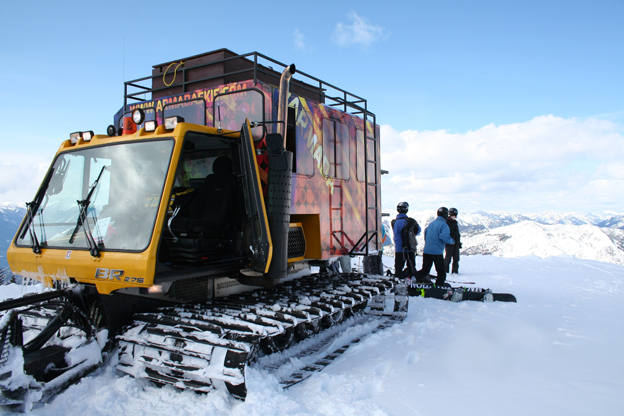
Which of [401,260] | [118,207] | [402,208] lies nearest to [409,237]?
[401,260]

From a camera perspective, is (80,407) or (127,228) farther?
(127,228)

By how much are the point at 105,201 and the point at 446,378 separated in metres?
3.63

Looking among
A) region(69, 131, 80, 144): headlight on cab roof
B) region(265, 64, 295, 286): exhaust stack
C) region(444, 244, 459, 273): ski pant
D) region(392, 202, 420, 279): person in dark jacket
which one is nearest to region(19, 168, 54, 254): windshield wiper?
region(69, 131, 80, 144): headlight on cab roof

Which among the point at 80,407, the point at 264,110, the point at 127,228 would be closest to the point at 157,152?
the point at 127,228

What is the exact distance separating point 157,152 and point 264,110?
127 centimetres

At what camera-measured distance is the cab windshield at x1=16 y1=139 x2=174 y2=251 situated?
12.4 feet

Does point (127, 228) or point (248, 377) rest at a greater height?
point (127, 228)

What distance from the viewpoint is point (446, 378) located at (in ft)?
13.4

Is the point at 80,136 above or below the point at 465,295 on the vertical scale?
above

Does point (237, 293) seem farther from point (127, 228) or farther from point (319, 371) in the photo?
point (127, 228)

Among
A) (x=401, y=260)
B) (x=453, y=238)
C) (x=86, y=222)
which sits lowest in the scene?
(x=401, y=260)

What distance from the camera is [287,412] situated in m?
3.29

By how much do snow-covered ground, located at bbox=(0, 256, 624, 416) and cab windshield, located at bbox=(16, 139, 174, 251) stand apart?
1.20 m

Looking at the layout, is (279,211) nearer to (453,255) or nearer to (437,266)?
(437,266)
